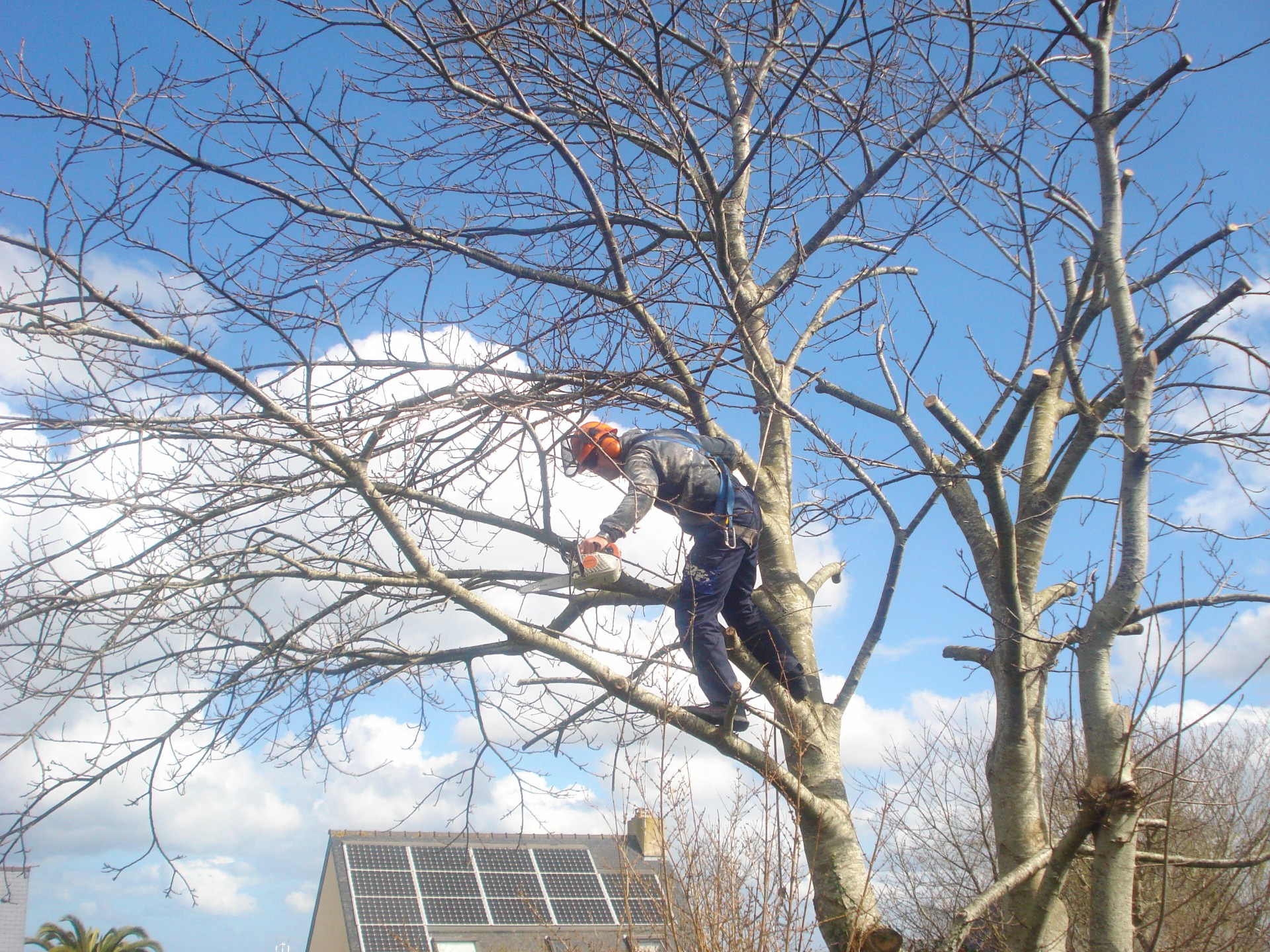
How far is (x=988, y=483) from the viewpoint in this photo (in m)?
3.85

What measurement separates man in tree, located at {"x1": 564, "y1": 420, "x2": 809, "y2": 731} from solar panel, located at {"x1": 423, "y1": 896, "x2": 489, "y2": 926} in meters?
15.4

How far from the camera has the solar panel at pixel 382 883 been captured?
1880cm

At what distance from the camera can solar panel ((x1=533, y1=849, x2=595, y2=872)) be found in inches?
789

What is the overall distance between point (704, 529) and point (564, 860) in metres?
18.2

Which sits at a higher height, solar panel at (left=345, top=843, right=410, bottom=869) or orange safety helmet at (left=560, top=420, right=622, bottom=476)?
solar panel at (left=345, top=843, right=410, bottom=869)

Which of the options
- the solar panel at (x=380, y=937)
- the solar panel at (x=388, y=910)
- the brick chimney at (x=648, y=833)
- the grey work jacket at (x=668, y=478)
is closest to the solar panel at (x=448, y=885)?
the solar panel at (x=388, y=910)

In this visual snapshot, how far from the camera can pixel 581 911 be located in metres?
17.4

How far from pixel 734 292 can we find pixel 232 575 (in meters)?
2.63

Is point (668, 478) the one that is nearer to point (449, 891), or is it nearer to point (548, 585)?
point (548, 585)

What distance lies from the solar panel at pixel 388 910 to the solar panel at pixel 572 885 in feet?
8.42

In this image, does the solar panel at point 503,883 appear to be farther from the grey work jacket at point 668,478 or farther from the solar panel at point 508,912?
the grey work jacket at point 668,478

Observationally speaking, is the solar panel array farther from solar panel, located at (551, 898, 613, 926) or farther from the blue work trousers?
the blue work trousers

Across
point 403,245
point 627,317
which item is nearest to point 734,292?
point 627,317

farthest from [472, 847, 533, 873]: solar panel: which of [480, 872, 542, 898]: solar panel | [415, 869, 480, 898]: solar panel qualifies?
[415, 869, 480, 898]: solar panel
